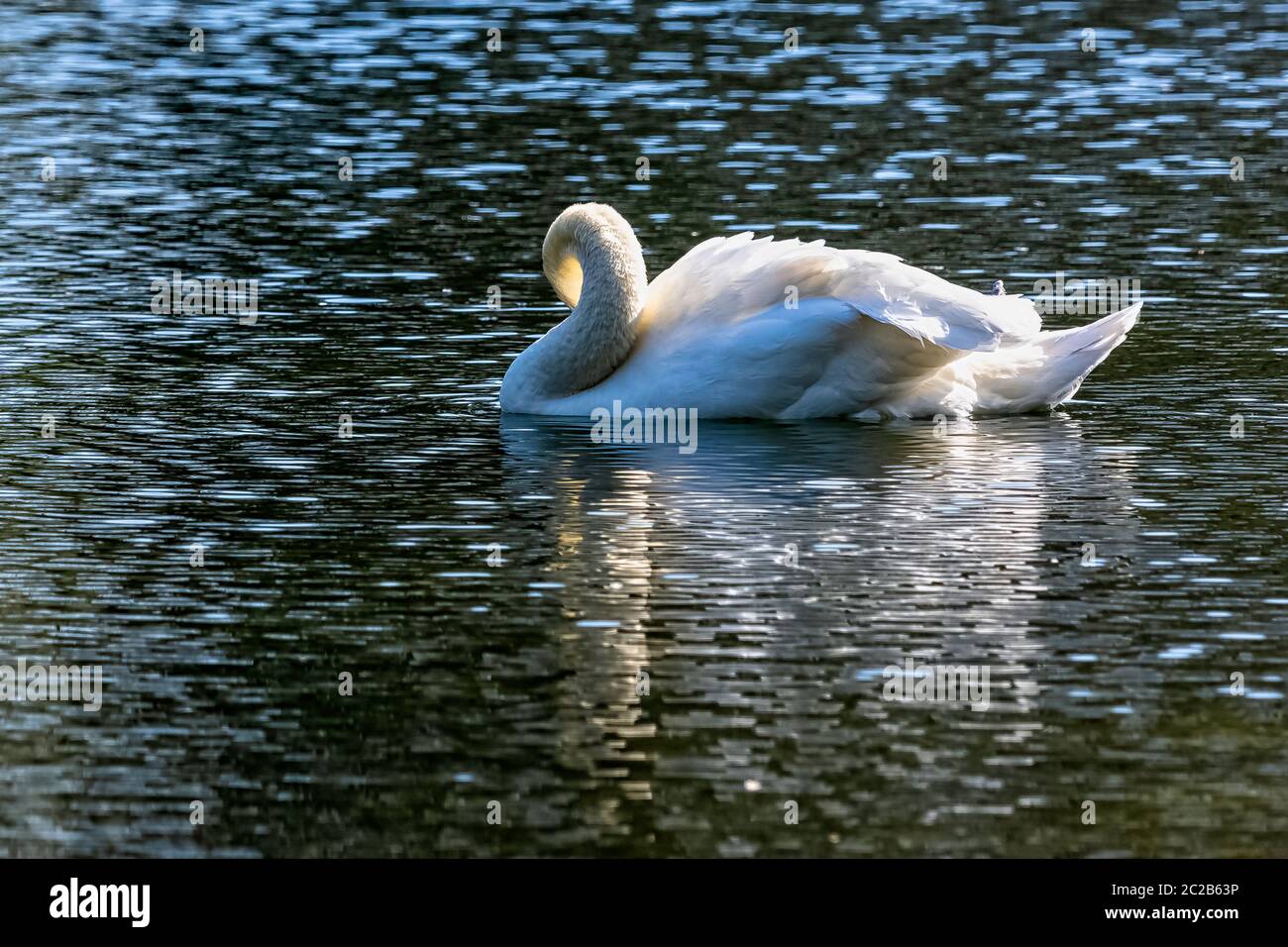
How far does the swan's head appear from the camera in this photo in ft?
47.2

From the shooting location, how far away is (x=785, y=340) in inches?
540

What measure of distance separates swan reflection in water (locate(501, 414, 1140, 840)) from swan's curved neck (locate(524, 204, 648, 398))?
339 millimetres

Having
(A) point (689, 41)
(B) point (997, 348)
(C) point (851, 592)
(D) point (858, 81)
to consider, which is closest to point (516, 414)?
(B) point (997, 348)

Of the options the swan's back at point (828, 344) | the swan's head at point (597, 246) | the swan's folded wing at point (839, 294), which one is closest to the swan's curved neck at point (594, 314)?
the swan's head at point (597, 246)

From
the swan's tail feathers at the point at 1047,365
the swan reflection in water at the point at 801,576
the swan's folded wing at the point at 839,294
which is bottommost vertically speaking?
the swan reflection in water at the point at 801,576

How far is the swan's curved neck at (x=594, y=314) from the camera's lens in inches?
564

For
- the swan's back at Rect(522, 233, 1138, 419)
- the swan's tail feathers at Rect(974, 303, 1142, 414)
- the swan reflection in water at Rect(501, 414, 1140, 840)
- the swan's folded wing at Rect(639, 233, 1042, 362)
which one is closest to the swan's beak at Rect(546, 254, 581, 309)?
the swan's back at Rect(522, 233, 1138, 419)

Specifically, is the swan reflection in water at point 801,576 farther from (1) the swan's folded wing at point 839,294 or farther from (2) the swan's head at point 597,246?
(2) the swan's head at point 597,246

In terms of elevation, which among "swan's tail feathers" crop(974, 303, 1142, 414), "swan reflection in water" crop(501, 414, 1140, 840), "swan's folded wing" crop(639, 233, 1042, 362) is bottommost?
"swan reflection in water" crop(501, 414, 1140, 840)

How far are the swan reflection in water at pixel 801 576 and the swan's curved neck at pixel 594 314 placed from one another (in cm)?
34

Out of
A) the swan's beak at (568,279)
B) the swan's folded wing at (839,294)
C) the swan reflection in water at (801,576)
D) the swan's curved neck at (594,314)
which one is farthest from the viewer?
the swan's beak at (568,279)

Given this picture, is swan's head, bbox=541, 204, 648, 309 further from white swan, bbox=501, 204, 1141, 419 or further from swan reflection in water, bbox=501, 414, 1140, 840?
swan reflection in water, bbox=501, 414, 1140, 840

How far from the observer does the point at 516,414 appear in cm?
1459

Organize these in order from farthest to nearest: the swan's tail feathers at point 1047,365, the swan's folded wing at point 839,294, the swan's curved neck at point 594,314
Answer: the swan's tail feathers at point 1047,365, the swan's curved neck at point 594,314, the swan's folded wing at point 839,294
